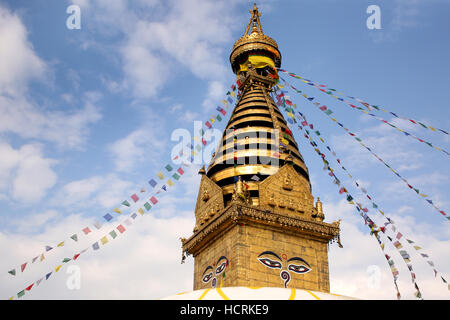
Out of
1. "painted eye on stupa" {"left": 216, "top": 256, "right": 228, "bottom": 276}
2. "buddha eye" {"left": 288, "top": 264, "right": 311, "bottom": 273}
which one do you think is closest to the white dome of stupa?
"buddha eye" {"left": 288, "top": 264, "right": 311, "bottom": 273}

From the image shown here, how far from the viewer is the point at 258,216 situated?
50.5 ft

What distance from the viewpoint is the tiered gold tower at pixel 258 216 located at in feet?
49.4

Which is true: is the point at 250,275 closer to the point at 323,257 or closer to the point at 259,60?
the point at 323,257

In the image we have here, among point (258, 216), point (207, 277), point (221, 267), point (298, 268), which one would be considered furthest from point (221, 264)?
point (298, 268)

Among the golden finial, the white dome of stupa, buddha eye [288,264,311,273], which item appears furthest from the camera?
the golden finial

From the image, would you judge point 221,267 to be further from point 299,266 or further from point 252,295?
point 252,295

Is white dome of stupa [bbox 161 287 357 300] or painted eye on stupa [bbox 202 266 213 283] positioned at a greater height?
painted eye on stupa [bbox 202 266 213 283]

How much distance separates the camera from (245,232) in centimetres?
1526

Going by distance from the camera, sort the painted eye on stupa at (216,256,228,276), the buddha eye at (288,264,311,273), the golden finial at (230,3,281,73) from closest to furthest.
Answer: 1. the buddha eye at (288,264,311,273)
2. the painted eye on stupa at (216,256,228,276)
3. the golden finial at (230,3,281,73)

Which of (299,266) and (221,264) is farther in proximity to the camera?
(221,264)

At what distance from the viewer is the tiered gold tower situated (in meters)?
15.1

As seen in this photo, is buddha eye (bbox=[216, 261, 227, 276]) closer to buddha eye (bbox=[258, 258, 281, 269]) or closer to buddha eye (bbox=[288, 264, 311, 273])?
buddha eye (bbox=[258, 258, 281, 269])
